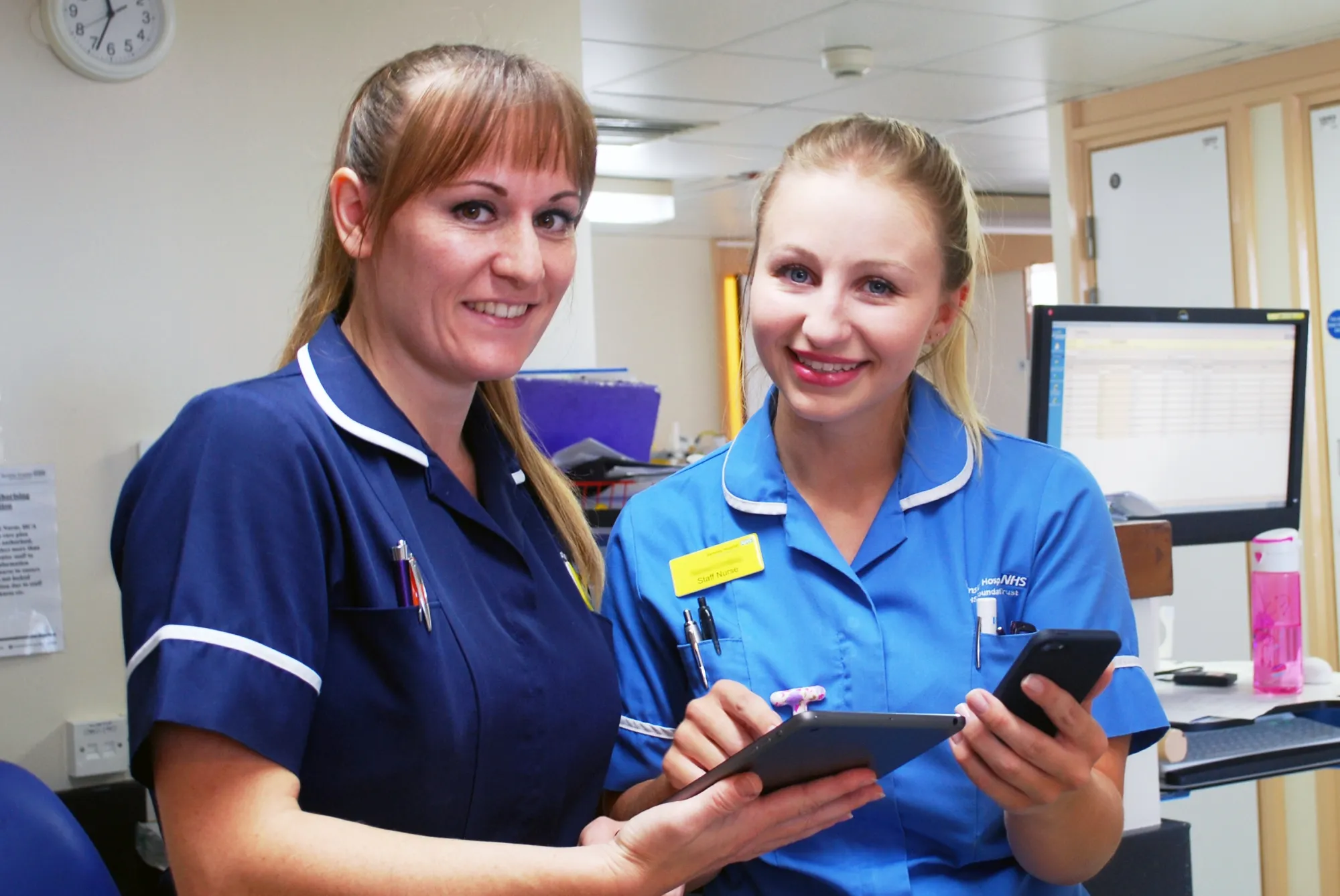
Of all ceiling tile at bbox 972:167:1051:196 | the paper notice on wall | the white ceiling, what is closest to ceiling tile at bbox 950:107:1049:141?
the white ceiling

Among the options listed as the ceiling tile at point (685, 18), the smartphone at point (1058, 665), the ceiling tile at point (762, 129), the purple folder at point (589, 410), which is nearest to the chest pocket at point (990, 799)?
the smartphone at point (1058, 665)

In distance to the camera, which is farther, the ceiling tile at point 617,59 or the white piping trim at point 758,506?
the ceiling tile at point 617,59

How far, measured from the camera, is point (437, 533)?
123 centimetres

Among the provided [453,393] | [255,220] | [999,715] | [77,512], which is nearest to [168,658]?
[453,393]

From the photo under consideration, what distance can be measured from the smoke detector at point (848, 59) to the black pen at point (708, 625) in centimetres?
351

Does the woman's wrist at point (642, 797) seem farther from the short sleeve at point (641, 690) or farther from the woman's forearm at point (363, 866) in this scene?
the woman's forearm at point (363, 866)

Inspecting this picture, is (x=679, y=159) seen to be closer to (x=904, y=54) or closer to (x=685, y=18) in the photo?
(x=904, y=54)

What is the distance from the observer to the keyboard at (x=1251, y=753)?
1.90m

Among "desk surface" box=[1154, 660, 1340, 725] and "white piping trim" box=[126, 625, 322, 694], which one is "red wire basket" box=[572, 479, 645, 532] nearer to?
"desk surface" box=[1154, 660, 1340, 725]

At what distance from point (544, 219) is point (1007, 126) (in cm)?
544

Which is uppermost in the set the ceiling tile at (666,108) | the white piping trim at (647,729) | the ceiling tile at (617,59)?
the ceiling tile at (666,108)

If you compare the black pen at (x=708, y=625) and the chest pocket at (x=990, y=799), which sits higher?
the black pen at (x=708, y=625)

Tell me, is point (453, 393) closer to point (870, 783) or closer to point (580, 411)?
point (870, 783)

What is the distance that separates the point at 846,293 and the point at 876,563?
296 mm
